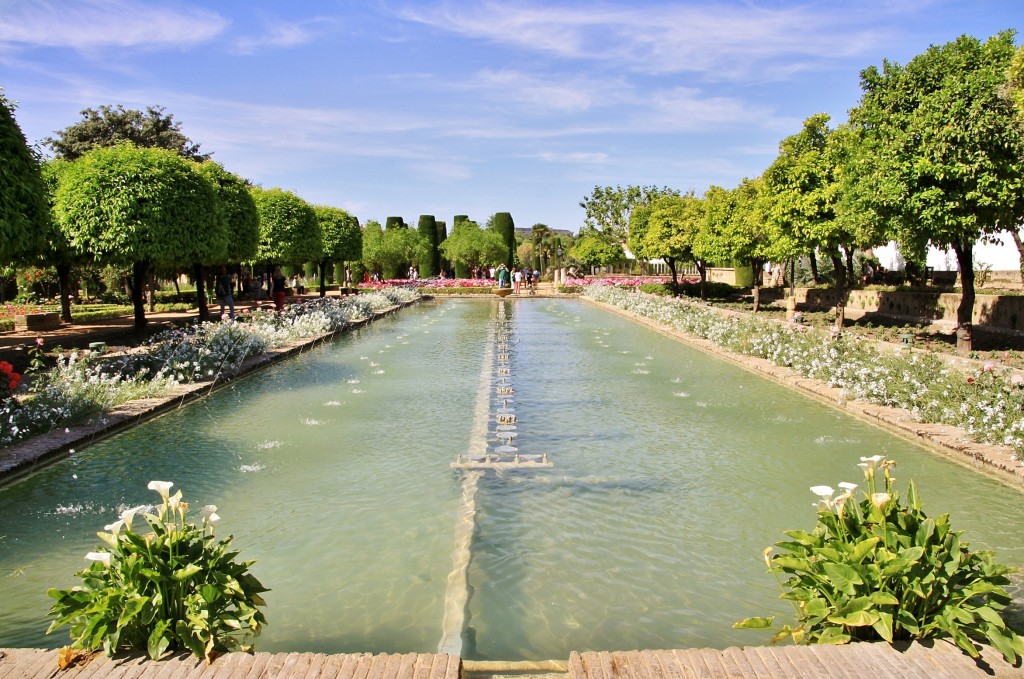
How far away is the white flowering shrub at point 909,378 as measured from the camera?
23.6 ft

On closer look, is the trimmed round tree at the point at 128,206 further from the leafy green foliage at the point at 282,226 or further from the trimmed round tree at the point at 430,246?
the trimmed round tree at the point at 430,246

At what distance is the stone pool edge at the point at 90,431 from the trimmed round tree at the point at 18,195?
2648 mm

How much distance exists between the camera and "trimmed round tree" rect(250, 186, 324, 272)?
2598 cm

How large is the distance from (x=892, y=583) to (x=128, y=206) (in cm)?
1369

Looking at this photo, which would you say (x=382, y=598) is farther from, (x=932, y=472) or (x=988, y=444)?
(x=988, y=444)

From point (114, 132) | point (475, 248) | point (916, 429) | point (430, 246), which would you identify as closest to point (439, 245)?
point (430, 246)

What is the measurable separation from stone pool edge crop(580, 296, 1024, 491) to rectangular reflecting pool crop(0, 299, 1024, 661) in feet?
0.60

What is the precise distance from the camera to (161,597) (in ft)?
9.92

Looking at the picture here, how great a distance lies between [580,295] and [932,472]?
35.6m

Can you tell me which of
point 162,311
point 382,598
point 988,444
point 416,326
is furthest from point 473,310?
point 382,598

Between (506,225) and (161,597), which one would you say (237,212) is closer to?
(161,597)

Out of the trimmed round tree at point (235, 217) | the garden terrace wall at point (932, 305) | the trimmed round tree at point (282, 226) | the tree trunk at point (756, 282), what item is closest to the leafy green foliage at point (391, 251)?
the trimmed round tree at point (282, 226)

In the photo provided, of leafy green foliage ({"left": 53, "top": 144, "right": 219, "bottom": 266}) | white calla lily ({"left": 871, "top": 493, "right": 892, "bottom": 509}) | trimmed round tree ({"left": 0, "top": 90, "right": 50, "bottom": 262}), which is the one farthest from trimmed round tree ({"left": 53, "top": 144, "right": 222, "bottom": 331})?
white calla lily ({"left": 871, "top": 493, "right": 892, "bottom": 509})

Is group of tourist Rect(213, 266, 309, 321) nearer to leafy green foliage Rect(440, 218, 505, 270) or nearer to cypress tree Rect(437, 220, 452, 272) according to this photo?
leafy green foliage Rect(440, 218, 505, 270)
